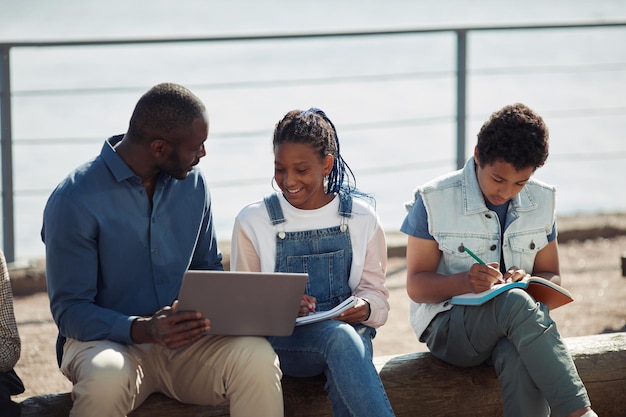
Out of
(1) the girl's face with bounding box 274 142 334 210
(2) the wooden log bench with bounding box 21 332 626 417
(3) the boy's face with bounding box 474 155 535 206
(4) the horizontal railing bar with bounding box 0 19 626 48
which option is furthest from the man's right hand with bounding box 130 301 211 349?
(4) the horizontal railing bar with bounding box 0 19 626 48

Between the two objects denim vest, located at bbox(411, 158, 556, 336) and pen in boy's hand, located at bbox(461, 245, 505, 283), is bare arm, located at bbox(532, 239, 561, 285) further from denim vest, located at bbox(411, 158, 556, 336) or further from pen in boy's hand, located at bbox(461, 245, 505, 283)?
pen in boy's hand, located at bbox(461, 245, 505, 283)

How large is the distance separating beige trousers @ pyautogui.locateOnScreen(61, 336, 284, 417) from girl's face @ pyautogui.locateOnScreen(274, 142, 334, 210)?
513 mm

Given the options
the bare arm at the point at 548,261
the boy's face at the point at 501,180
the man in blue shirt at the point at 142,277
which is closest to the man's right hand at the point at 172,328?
the man in blue shirt at the point at 142,277

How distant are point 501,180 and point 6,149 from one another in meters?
2.97

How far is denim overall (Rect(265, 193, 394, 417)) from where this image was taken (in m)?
2.91

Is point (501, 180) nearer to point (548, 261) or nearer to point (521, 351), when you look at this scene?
point (548, 261)

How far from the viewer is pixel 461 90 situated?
598 cm

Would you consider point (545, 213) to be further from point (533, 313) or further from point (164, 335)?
point (164, 335)

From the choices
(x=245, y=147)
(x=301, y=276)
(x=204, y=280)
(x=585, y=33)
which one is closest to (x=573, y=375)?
(x=301, y=276)

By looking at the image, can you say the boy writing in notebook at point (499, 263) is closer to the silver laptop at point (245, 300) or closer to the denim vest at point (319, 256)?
the denim vest at point (319, 256)

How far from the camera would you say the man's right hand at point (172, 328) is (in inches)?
111

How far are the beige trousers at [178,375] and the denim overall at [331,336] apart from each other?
0.18 m

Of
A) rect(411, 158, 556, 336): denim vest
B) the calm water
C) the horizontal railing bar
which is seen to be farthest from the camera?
the calm water

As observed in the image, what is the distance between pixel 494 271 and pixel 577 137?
24.6ft
